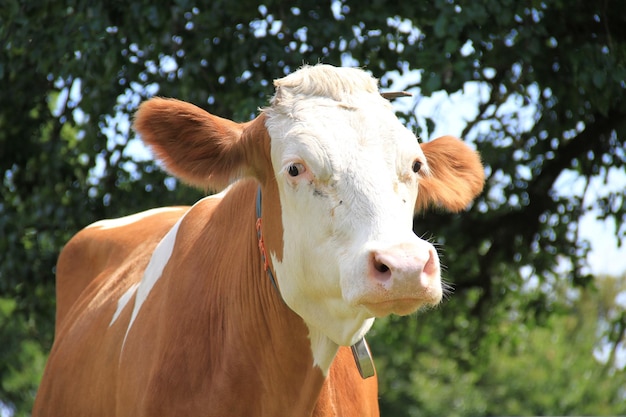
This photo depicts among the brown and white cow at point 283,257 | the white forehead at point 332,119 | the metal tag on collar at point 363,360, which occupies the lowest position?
the metal tag on collar at point 363,360

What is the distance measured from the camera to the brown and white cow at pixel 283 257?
271cm

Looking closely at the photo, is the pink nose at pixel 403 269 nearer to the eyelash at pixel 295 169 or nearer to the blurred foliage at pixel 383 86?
the eyelash at pixel 295 169

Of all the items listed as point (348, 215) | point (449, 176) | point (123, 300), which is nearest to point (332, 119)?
point (348, 215)

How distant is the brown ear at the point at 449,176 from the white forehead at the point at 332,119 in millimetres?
466

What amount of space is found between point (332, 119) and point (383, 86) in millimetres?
3044

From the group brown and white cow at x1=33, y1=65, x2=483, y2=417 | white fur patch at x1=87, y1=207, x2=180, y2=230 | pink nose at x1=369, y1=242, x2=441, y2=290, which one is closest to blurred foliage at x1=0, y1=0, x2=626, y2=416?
white fur patch at x1=87, y1=207, x2=180, y2=230

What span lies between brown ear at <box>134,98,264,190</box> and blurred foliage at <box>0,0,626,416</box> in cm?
194

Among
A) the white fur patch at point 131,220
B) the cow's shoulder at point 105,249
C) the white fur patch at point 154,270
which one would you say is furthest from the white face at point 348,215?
the white fur patch at point 131,220

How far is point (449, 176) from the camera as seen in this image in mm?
3533

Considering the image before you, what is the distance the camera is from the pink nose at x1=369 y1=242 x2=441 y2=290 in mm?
2516

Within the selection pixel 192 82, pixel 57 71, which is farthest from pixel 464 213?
pixel 57 71

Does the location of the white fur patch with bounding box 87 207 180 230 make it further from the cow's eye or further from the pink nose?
the pink nose

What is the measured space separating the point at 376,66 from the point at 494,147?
159cm

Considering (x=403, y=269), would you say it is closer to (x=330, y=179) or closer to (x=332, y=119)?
(x=330, y=179)
